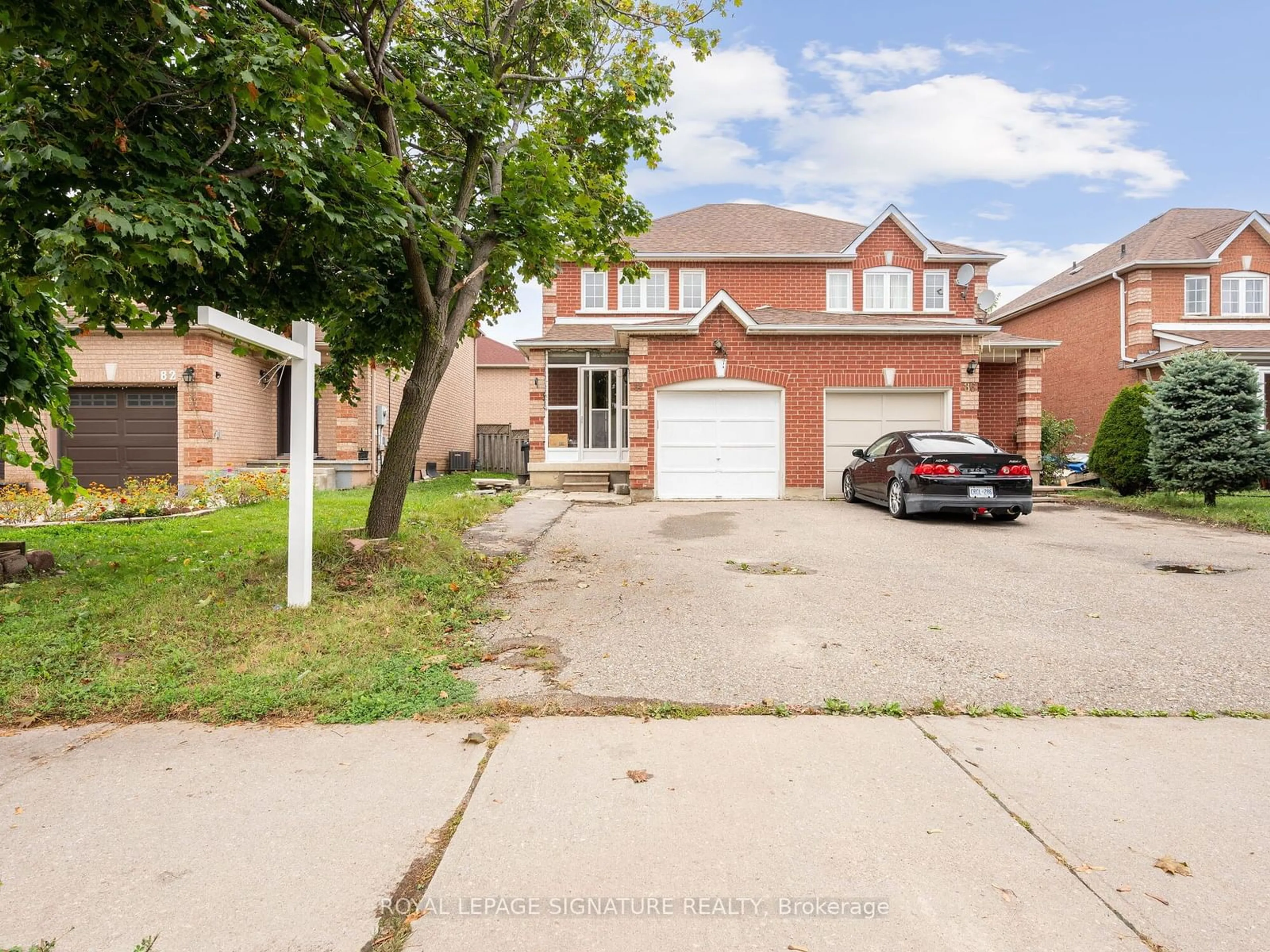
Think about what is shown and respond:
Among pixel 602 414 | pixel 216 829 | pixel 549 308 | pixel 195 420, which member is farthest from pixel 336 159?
pixel 549 308

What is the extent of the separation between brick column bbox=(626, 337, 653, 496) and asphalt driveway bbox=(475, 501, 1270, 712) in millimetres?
4750

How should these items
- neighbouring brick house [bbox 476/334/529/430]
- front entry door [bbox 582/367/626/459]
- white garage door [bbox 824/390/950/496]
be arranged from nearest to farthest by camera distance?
1. white garage door [bbox 824/390/950/496]
2. front entry door [bbox 582/367/626/459]
3. neighbouring brick house [bbox 476/334/529/430]

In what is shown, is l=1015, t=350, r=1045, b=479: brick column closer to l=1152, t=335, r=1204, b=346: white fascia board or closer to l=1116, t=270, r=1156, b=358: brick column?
l=1152, t=335, r=1204, b=346: white fascia board

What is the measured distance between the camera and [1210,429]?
1202 centimetres

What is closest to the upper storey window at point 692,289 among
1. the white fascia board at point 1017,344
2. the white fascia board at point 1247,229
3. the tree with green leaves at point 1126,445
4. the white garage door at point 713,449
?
the white garage door at point 713,449

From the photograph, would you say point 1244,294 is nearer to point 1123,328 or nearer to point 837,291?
point 1123,328

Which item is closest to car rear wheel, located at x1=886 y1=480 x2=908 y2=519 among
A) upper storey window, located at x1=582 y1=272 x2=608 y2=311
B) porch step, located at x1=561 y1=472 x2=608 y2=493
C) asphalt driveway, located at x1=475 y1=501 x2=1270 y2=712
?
asphalt driveway, located at x1=475 y1=501 x2=1270 y2=712

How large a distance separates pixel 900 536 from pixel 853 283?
10827mm

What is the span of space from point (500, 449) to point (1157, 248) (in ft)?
71.6

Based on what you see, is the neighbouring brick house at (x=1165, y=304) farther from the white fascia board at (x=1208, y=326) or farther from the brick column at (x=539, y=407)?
the brick column at (x=539, y=407)

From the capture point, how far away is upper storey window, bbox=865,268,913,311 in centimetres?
1800

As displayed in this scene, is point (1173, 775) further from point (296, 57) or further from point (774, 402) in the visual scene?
point (774, 402)

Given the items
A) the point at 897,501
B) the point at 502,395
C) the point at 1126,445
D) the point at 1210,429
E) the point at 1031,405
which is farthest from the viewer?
the point at 502,395

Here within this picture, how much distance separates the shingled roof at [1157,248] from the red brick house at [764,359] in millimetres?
5924
